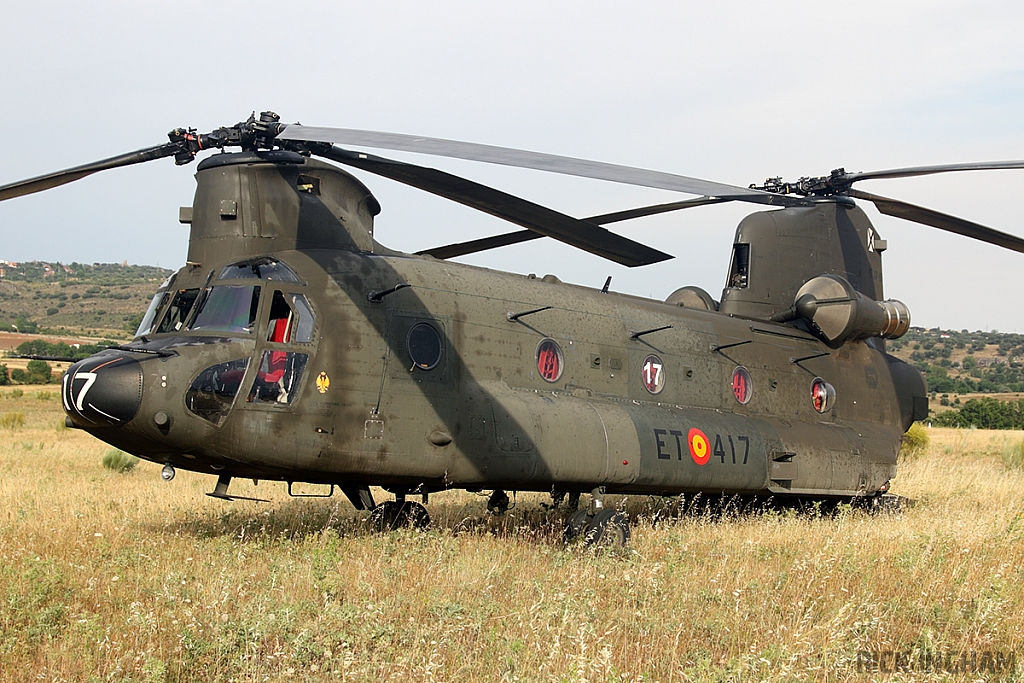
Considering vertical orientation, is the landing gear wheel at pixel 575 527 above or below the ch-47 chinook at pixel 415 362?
below

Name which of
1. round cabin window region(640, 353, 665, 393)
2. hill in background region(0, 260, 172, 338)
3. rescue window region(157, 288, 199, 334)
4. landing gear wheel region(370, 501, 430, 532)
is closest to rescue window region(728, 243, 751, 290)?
round cabin window region(640, 353, 665, 393)

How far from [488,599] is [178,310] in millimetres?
4381

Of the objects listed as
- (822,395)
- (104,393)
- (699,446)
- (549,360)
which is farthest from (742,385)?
(104,393)

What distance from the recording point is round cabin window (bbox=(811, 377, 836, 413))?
44.6ft

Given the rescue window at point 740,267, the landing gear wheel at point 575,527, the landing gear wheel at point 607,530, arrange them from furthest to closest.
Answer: the rescue window at point 740,267 < the landing gear wheel at point 575,527 < the landing gear wheel at point 607,530

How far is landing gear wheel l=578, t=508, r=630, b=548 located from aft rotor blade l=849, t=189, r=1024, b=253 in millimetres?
6392

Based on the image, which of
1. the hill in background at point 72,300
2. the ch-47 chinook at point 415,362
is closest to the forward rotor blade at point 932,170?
the ch-47 chinook at point 415,362

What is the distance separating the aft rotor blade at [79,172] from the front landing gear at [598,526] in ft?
18.1

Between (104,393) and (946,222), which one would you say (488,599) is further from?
(946,222)

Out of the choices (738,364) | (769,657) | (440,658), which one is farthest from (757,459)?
(440,658)

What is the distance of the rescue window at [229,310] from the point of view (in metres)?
8.91

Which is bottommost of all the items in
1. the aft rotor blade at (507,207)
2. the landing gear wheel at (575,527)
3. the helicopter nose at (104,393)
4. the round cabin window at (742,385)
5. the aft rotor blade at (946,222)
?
the landing gear wheel at (575,527)

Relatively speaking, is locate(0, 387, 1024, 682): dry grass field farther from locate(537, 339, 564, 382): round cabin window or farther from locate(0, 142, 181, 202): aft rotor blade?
locate(0, 142, 181, 202): aft rotor blade

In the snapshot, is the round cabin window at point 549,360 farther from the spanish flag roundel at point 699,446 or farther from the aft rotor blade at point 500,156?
the aft rotor blade at point 500,156
